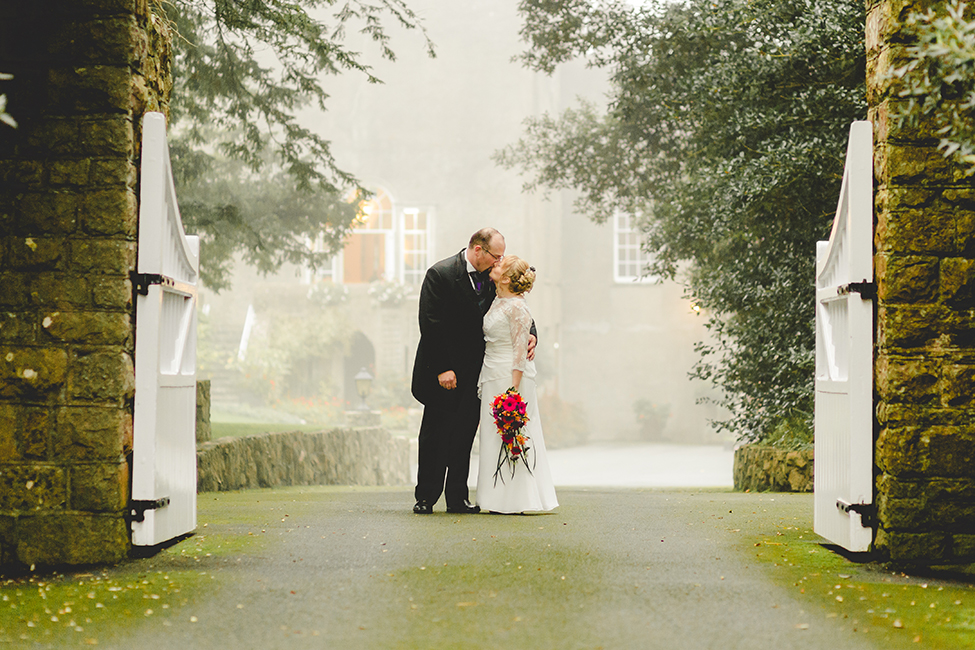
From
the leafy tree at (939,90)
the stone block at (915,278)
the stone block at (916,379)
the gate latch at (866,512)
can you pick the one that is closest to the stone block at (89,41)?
the leafy tree at (939,90)

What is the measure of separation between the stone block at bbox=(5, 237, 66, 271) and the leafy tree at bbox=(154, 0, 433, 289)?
3088mm

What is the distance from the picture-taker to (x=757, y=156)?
9742 mm

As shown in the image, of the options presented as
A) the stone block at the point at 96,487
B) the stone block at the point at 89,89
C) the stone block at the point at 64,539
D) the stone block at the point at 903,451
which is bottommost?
the stone block at the point at 64,539

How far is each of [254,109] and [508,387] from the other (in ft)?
25.2

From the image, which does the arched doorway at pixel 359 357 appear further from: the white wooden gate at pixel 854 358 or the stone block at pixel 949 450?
the stone block at pixel 949 450

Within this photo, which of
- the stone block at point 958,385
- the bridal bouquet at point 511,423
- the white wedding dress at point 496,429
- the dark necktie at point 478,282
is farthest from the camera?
the dark necktie at point 478,282

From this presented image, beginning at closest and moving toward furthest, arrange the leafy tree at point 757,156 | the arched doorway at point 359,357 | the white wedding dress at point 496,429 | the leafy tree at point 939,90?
the leafy tree at point 939,90
the white wedding dress at point 496,429
the leafy tree at point 757,156
the arched doorway at point 359,357

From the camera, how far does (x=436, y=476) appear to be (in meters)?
6.27

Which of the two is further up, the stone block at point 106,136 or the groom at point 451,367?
the stone block at point 106,136

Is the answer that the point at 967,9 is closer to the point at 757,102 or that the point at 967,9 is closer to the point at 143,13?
the point at 143,13

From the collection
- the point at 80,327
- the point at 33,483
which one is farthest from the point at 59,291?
the point at 33,483

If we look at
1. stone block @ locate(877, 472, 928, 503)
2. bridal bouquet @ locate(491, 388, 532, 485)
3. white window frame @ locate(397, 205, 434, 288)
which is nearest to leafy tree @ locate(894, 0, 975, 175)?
stone block @ locate(877, 472, 928, 503)

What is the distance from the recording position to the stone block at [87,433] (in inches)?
167

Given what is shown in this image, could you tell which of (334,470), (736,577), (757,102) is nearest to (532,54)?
(757,102)
